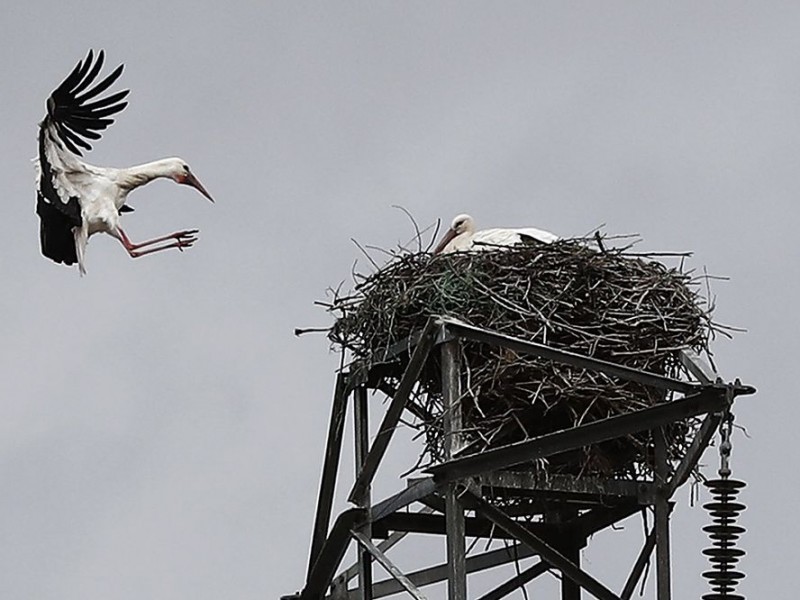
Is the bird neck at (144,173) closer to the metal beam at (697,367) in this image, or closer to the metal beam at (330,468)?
the metal beam at (330,468)

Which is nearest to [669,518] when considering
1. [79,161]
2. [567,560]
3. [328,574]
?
[567,560]

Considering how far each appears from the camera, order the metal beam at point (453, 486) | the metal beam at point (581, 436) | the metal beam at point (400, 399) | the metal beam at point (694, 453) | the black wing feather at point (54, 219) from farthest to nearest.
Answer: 1. the black wing feather at point (54, 219)
2. the metal beam at point (400, 399)
3. the metal beam at point (694, 453)
4. the metal beam at point (453, 486)
5. the metal beam at point (581, 436)

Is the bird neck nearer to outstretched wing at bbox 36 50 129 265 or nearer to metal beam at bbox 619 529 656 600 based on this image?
outstretched wing at bbox 36 50 129 265

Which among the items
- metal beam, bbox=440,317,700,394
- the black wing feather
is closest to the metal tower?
metal beam, bbox=440,317,700,394

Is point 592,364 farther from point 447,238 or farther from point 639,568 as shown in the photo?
point 447,238

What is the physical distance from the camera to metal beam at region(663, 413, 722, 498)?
10.0m

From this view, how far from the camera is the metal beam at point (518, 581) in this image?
11.5 meters

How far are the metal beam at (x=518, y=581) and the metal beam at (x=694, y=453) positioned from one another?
42.9 inches

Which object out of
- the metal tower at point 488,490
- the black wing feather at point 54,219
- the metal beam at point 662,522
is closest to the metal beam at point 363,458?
the metal tower at point 488,490

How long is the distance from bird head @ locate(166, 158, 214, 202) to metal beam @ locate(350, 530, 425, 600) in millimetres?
3231

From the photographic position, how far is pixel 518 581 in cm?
1148

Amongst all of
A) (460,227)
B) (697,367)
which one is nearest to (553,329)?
(697,367)

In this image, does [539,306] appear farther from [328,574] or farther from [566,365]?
[328,574]

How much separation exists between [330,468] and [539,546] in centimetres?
167
